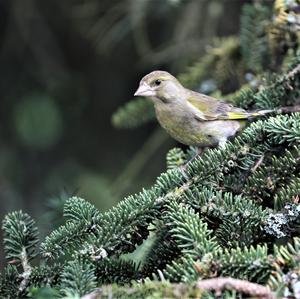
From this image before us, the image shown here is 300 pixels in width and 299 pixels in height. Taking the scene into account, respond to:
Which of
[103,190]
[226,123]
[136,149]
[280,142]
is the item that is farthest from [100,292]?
[136,149]

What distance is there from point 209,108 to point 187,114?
15cm

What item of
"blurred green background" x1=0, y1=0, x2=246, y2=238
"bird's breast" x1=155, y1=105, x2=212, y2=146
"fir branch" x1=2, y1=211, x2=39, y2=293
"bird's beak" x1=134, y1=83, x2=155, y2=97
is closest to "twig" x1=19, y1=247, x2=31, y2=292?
"fir branch" x1=2, y1=211, x2=39, y2=293

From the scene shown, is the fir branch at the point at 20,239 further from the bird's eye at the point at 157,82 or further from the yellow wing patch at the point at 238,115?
the bird's eye at the point at 157,82

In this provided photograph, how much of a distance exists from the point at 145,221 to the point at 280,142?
695 mm

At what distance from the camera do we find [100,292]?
5.80ft

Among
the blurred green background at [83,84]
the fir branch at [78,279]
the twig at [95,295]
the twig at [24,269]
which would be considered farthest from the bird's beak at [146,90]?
the twig at [95,295]

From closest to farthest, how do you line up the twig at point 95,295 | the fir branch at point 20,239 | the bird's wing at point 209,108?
1. the twig at point 95,295
2. the fir branch at point 20,239
3. the bird's wing at point 209,108

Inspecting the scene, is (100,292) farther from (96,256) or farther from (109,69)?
(109,69)

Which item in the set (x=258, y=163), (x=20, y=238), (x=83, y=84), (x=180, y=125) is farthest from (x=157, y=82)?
(x=20, y=238)

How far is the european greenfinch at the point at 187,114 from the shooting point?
12.9ft

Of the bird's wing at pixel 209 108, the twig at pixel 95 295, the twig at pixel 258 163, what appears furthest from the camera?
the bird's wing at pixel 209 108

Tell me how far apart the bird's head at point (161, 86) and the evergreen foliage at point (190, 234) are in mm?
1338

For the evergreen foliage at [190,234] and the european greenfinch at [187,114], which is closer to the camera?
the evergreen foliage at [190,234]

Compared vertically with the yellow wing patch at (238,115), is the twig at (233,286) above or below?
below
